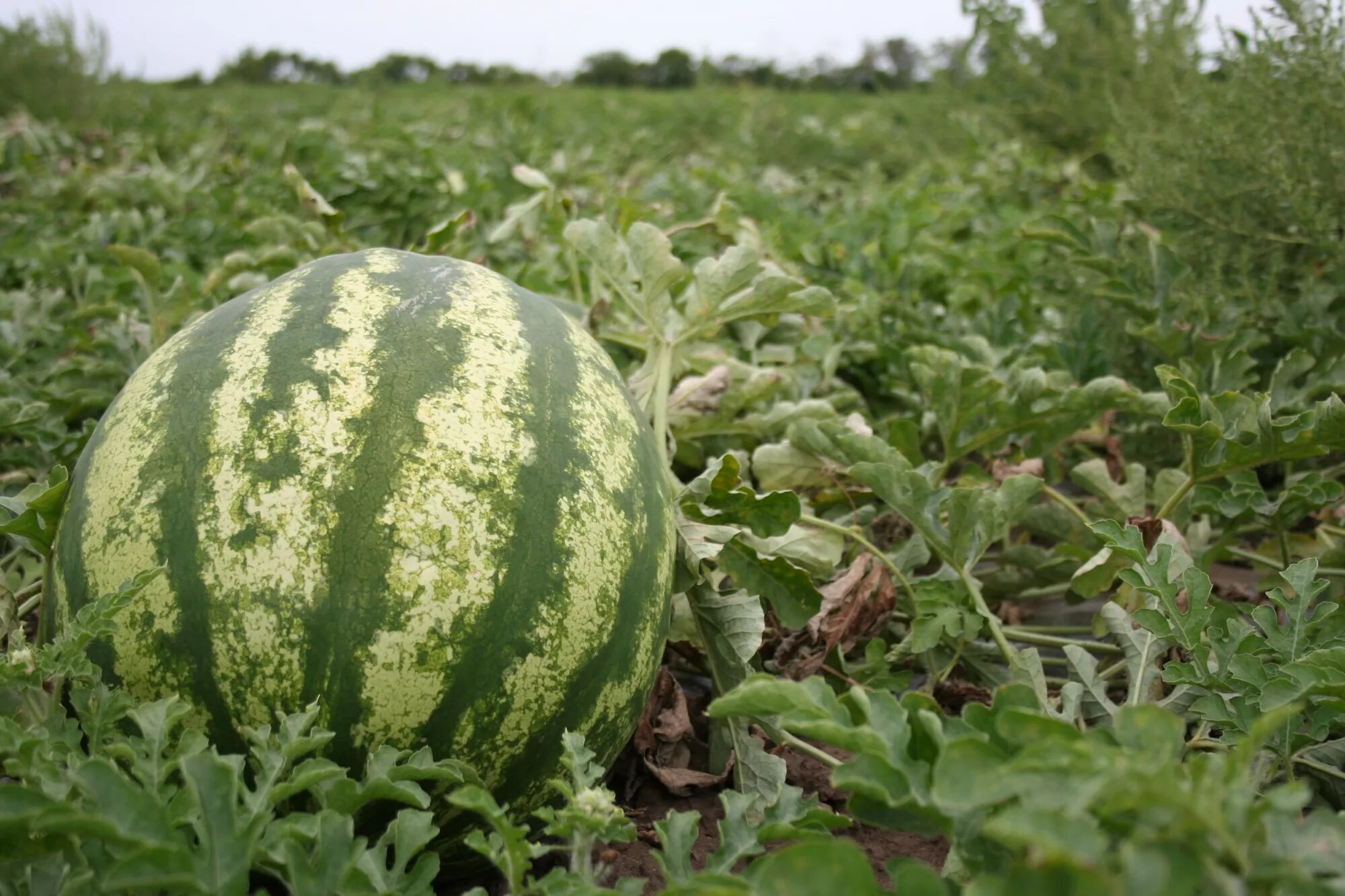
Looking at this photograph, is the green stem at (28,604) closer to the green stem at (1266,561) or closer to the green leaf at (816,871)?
the green leaf at (816,871)

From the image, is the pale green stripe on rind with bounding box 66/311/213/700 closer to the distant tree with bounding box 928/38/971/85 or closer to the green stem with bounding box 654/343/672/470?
the green stem with bounding box 654/343/672/470

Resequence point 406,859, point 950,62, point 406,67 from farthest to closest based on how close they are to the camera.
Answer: point 406,67 → point 950,62 → point 406,859

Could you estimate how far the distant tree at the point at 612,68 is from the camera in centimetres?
3931

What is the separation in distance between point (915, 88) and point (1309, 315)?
10801 millimetres

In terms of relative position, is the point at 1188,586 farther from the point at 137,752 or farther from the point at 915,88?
the point at 915,88

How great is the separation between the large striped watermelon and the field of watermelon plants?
0.06m

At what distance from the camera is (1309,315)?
255cm

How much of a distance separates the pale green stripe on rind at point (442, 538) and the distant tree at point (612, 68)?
3747cm

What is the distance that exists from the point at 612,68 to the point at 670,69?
3.70 meters

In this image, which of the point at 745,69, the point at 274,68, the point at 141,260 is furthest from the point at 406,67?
the point at 141,260

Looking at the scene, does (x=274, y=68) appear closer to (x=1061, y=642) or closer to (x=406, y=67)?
(x=406, y=67)

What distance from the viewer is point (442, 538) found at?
4.34 ft

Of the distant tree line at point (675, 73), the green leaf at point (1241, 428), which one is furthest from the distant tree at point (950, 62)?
the green leaf at point (1241, 428)

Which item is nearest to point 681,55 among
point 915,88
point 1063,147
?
point 915,88
